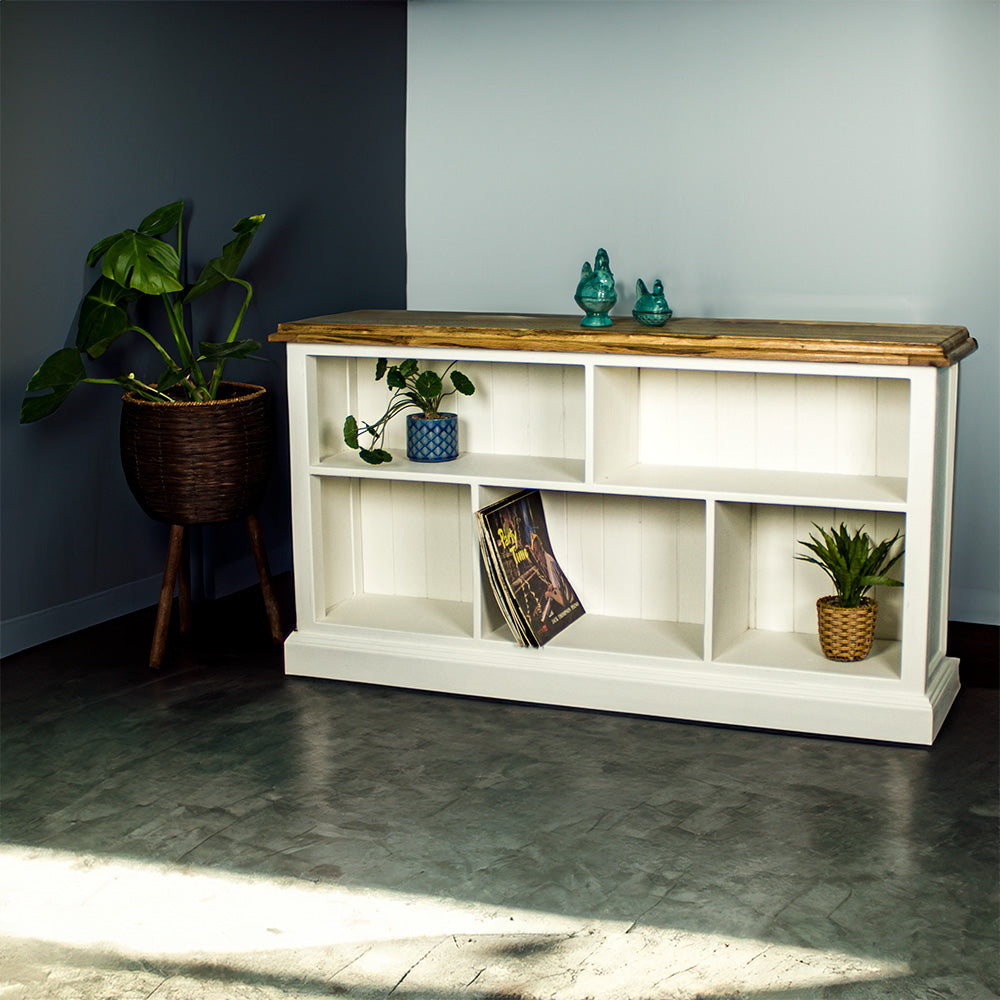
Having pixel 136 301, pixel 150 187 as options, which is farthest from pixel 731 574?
pixel 150 187

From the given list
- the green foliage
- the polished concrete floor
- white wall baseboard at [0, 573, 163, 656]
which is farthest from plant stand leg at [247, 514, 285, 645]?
the green foliage

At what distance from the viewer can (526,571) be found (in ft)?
11.3

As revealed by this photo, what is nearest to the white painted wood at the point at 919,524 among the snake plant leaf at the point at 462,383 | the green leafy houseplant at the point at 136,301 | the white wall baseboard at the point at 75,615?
the snake plant leaf at the point at 462,383

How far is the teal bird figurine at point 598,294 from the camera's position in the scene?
3.27m

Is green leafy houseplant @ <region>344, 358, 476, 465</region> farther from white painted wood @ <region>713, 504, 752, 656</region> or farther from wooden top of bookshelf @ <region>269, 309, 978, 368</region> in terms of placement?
white painted wood @ <region>713, 504, 752, 656</region>

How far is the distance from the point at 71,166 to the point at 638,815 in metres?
2.59

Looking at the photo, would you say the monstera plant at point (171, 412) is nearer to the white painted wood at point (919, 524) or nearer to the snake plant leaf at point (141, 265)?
the snake plant leaf at point (141, 265)

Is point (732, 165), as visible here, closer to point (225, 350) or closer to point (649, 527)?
point (649, 527)

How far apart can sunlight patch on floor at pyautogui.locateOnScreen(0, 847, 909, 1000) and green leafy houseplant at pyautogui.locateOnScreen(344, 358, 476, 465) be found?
4.51 ft

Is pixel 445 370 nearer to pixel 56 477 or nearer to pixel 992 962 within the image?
pixel 56 477

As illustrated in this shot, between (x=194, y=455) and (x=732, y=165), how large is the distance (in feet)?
6.90

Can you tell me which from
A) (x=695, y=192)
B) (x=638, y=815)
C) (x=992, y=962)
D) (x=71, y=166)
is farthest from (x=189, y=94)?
(x=992, y=962)

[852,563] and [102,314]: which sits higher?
[102,314]

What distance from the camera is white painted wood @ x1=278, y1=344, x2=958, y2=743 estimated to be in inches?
121
